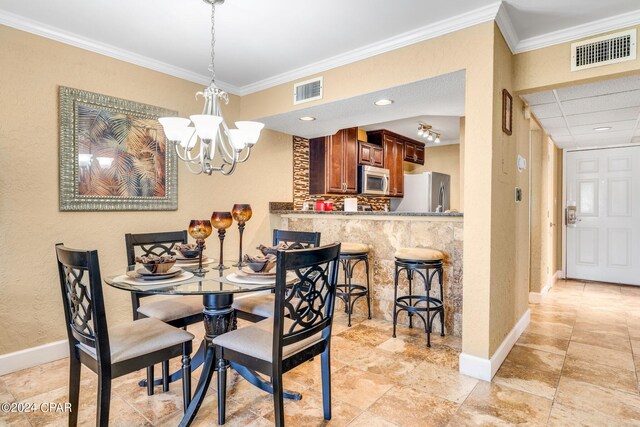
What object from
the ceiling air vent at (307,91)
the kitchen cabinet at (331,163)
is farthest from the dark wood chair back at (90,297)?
the kitchen cabinet at (331,163)

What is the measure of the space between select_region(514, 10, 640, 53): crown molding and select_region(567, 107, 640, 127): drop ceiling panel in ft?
4.90

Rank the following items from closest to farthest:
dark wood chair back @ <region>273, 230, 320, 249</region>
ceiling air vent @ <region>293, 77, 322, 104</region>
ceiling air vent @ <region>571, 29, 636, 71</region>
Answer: ceiling air vent @ <region>571, 29, 636, 71</region> → dark wood chair back @ <region>273, 230, 320, 249</region> → ceiling air vent @ <region>293, 77, 322, 104</region>

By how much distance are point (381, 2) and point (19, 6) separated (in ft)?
7.52

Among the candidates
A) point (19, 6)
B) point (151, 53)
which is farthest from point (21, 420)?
point (151, 53)

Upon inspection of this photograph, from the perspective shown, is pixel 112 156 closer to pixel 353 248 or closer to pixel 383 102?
pixel 353 248

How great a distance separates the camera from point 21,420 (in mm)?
1873

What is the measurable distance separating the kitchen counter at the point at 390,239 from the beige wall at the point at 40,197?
5.81ft

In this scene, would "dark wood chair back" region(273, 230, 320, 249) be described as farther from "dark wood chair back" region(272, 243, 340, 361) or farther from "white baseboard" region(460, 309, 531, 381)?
"white baseboard" region(460, 309, 531, 381)

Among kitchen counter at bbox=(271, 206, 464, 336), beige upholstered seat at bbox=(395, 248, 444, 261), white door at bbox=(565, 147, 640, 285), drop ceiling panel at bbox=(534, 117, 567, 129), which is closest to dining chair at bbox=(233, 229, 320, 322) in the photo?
beige upholstered seat at bbox=(395, 248, 444, 261)

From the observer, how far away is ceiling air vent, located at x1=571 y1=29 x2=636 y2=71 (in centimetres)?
227

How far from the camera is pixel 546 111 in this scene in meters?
3.59

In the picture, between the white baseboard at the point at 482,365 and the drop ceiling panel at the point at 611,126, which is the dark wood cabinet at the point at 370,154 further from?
the white baseboard at the point at 482,365

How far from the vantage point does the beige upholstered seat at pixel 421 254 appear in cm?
286

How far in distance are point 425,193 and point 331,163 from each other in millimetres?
1889
